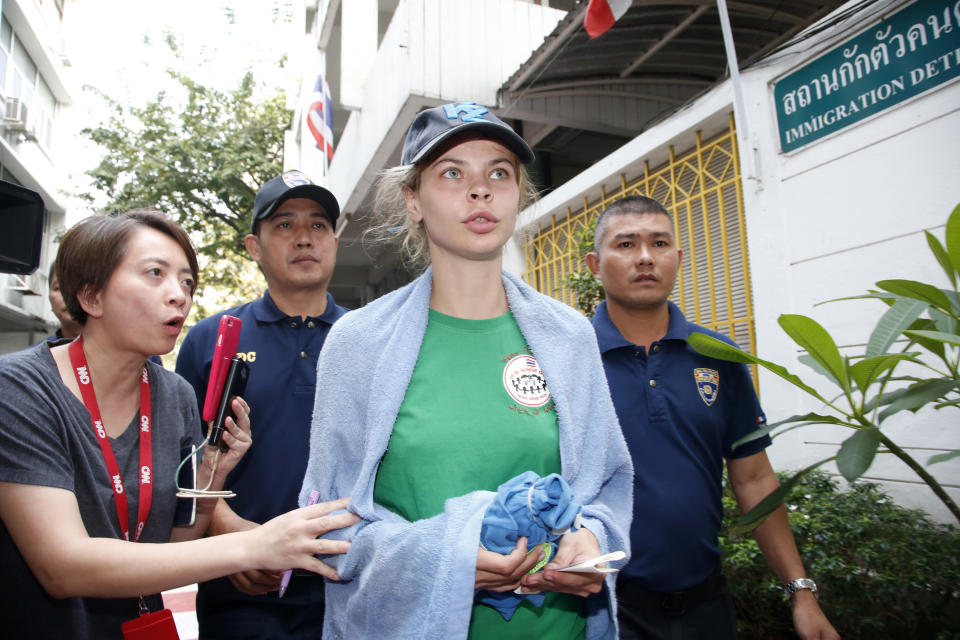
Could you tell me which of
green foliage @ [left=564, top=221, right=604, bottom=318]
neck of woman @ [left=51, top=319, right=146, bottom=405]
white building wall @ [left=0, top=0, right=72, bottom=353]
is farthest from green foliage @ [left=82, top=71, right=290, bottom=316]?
neck of woman @ [left=51, top=319, right=146, bottom=405]

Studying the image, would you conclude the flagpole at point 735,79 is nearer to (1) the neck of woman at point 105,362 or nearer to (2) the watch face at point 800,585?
(2) the watch face at point 800,585

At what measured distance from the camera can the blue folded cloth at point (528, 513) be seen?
1201 millimetres

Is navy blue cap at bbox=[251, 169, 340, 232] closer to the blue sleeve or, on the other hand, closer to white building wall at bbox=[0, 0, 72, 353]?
the blue sleeve

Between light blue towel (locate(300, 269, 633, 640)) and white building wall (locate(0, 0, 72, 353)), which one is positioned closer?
light blue towel (locate(300, 269, 633, 640))

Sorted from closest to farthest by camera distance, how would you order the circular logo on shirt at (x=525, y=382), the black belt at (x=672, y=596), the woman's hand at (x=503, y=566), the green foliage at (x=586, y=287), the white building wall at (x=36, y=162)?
the woman's hand at (x=503, y=566) → the circular logo on shirt at (x=525, y=382) → the black belt at (x=672, y=596) → the green foliage at (x=586, y=287) → the white building wall at (x=36, y=162)

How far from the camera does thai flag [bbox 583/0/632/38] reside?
4.91 metres

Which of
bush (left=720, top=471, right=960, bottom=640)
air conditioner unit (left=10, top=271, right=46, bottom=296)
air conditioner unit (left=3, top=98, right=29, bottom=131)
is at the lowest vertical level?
bush (left=720, top=471, right=960, bottom=640)

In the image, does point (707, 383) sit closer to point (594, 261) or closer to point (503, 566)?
point (594, 261)

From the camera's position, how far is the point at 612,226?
2.61 m

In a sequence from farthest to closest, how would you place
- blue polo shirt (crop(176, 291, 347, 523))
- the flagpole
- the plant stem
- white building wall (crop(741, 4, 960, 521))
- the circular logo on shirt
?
the flagpole
white building wall (crop(741, 4, 960, 521))
blue polo shirt (crop(176, 291, 347, 523))
the plant stem
the circular logo on shirt

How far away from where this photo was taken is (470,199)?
1518 millimetres

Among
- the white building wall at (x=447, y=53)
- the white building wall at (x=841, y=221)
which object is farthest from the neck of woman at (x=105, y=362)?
the white building wall at (x=447, y=53)

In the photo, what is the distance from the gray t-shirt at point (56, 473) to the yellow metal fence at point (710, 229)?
3492 millimetres

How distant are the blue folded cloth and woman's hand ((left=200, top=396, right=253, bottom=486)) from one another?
1.03 meters
